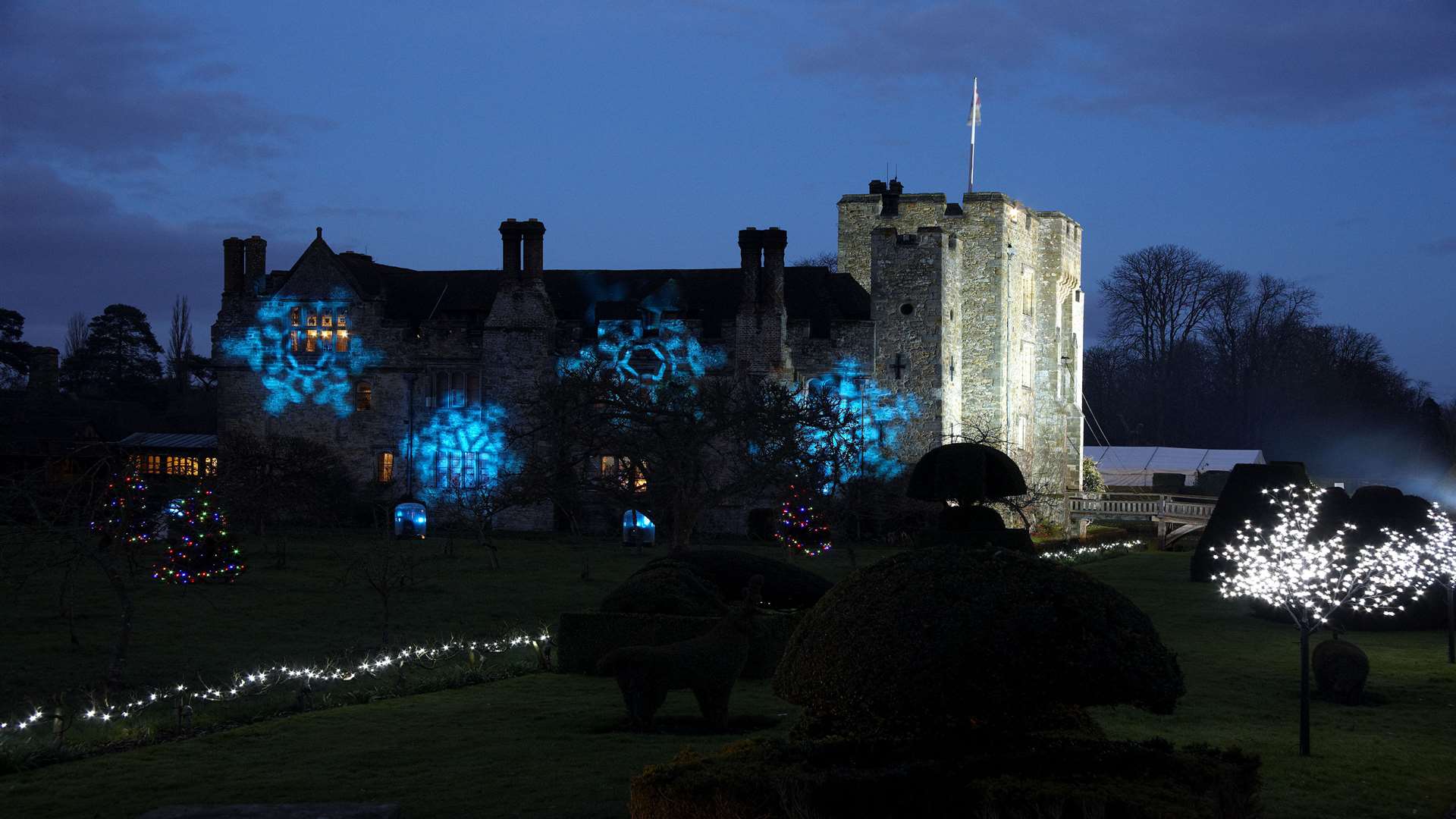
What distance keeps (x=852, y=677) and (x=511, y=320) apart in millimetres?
47009

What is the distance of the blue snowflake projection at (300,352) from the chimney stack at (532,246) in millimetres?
7927

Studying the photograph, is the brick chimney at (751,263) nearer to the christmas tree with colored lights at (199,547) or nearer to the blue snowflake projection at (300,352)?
the blue snowflake projection at (300,352)

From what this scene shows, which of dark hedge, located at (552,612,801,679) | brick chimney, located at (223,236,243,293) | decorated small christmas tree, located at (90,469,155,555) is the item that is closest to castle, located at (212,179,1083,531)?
brick chimney, located at (223,236,243,293)

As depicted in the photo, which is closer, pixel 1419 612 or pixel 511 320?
pixel 1419 612

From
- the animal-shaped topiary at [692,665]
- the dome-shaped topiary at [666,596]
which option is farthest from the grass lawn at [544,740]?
the dome-shaped topiary at [666,596]

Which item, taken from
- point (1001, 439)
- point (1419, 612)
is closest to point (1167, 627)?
point (1419, 612)

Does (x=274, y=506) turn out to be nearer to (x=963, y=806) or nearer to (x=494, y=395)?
(x=494, y=395)

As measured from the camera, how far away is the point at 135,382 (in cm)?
8944

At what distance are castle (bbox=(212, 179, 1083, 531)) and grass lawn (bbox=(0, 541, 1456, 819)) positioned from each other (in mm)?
28168

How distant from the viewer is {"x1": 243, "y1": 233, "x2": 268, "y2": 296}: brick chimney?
59.8m

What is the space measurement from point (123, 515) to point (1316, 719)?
15.9 m

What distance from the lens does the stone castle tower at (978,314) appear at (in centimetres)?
5581

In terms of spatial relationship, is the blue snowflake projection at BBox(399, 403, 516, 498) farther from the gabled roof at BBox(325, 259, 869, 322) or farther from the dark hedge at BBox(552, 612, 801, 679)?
the dark hedge at BBox(552, 612, 801, 679)

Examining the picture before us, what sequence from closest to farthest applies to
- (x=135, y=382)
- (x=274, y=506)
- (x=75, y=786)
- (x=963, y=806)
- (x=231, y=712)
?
(x=963, y=806) < (x=75, y=786) < (x=231, y=712) < (x=274, y=506) < (x=135, y=382)
